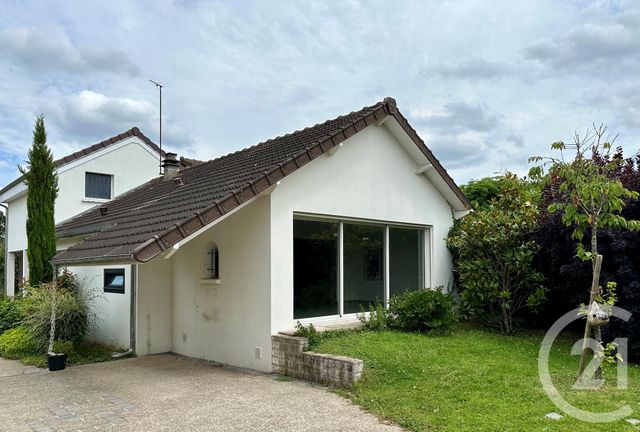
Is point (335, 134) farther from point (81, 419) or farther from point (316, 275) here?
point (81, 419)

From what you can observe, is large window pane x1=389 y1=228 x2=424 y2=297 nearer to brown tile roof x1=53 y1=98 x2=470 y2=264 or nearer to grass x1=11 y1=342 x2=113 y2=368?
brown tile roof x1=53 y1=98 x2=470 y2=264

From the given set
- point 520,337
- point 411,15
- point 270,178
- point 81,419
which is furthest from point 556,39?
point 81,419

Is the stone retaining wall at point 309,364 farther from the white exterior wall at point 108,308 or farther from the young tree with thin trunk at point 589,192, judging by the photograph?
the white exterior wall at point 108,308

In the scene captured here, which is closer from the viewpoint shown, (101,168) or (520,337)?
(520,337)

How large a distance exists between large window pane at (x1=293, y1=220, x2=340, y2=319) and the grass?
4.97 meters

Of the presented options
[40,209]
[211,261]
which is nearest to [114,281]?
[211,261]

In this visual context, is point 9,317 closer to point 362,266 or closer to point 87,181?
point 87,181

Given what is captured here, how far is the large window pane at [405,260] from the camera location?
12.2 metres

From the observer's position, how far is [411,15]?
40.9ft

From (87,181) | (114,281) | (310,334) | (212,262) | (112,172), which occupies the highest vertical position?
(112,172)

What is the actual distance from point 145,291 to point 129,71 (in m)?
7.68

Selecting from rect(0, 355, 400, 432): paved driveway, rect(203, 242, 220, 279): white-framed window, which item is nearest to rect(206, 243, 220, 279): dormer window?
rect(203, 242, 220, 279): white-framed window

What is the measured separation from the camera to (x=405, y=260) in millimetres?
12664

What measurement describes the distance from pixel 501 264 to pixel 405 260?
2.36 metres
